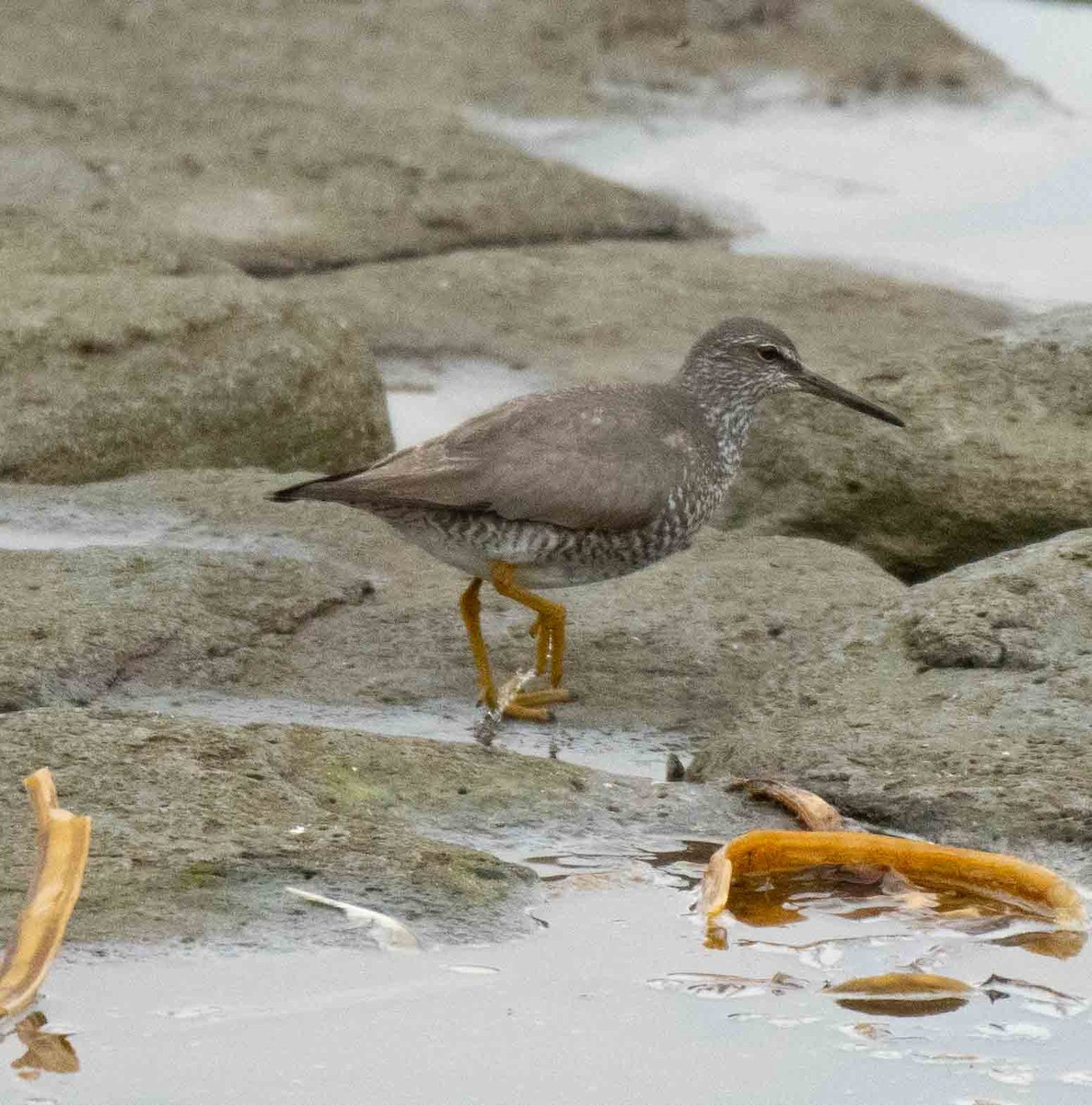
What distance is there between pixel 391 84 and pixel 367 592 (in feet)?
19.7

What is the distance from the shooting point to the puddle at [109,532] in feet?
21.4

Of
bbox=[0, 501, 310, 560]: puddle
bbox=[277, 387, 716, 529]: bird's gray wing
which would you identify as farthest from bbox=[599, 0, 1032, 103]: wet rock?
bbox=[277, 387, 716, 529]: bird's gray wing

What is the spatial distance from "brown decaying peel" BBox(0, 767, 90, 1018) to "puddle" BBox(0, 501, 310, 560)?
2.31 metres

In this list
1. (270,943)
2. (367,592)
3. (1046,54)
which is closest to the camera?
(270,943)

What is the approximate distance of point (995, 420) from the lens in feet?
23.0

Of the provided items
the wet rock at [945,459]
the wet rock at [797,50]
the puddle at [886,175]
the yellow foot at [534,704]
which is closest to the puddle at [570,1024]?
the yellow foot at [534,704]

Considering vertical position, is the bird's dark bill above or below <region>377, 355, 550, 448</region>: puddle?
above

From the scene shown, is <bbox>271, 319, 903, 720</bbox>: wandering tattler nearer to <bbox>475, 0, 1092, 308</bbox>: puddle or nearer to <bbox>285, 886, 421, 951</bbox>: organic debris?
<bbox>285, 886, 421, 951</bbox>: organic debris

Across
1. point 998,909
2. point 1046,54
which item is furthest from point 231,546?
point 1046,54

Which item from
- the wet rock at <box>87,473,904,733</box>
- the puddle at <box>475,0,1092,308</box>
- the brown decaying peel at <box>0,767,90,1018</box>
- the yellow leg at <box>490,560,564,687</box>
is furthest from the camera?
the puddle at <box>475,0,1092,308</box>

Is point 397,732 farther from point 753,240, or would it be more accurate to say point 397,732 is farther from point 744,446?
point 753,240

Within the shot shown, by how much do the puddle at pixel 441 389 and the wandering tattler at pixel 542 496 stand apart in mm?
2144

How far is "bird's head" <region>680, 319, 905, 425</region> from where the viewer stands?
22.3ft

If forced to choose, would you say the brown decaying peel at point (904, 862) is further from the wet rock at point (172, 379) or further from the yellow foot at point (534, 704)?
the wet rock at point (172, 379)
